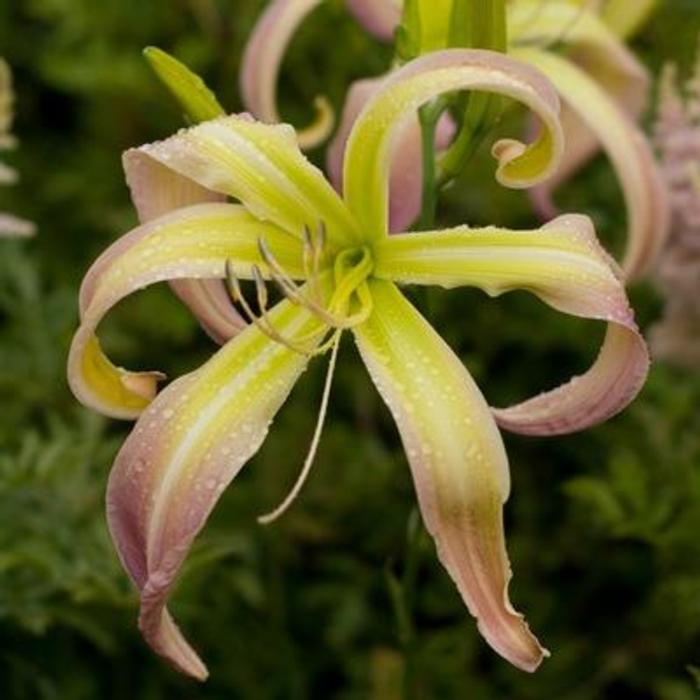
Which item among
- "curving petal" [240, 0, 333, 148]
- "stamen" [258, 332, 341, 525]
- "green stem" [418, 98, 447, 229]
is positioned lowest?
"curving petal" [240, 0, 333, 148]

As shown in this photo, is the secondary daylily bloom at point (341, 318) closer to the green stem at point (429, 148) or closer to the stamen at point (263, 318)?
the stamen at point (263, 318)

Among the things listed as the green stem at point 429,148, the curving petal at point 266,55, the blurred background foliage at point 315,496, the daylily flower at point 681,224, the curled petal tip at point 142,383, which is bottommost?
the blurred background foliage at point 315,496

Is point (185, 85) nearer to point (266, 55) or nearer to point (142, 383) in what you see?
point (142, 383)

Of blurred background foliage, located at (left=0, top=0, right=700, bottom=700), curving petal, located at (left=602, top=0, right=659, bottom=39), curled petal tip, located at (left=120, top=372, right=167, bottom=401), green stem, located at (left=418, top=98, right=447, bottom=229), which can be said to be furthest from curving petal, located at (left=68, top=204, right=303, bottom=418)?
curving petal, located at (left=602, top=0, right=659, bottom=39)

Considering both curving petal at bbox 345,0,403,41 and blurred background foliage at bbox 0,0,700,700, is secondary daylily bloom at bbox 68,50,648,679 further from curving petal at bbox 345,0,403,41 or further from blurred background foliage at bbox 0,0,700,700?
curving petal at bbox 345,0,403,41

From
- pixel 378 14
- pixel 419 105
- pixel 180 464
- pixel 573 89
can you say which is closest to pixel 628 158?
pixel 573 89

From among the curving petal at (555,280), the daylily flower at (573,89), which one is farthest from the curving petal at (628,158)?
the curving petal at (555,280)
